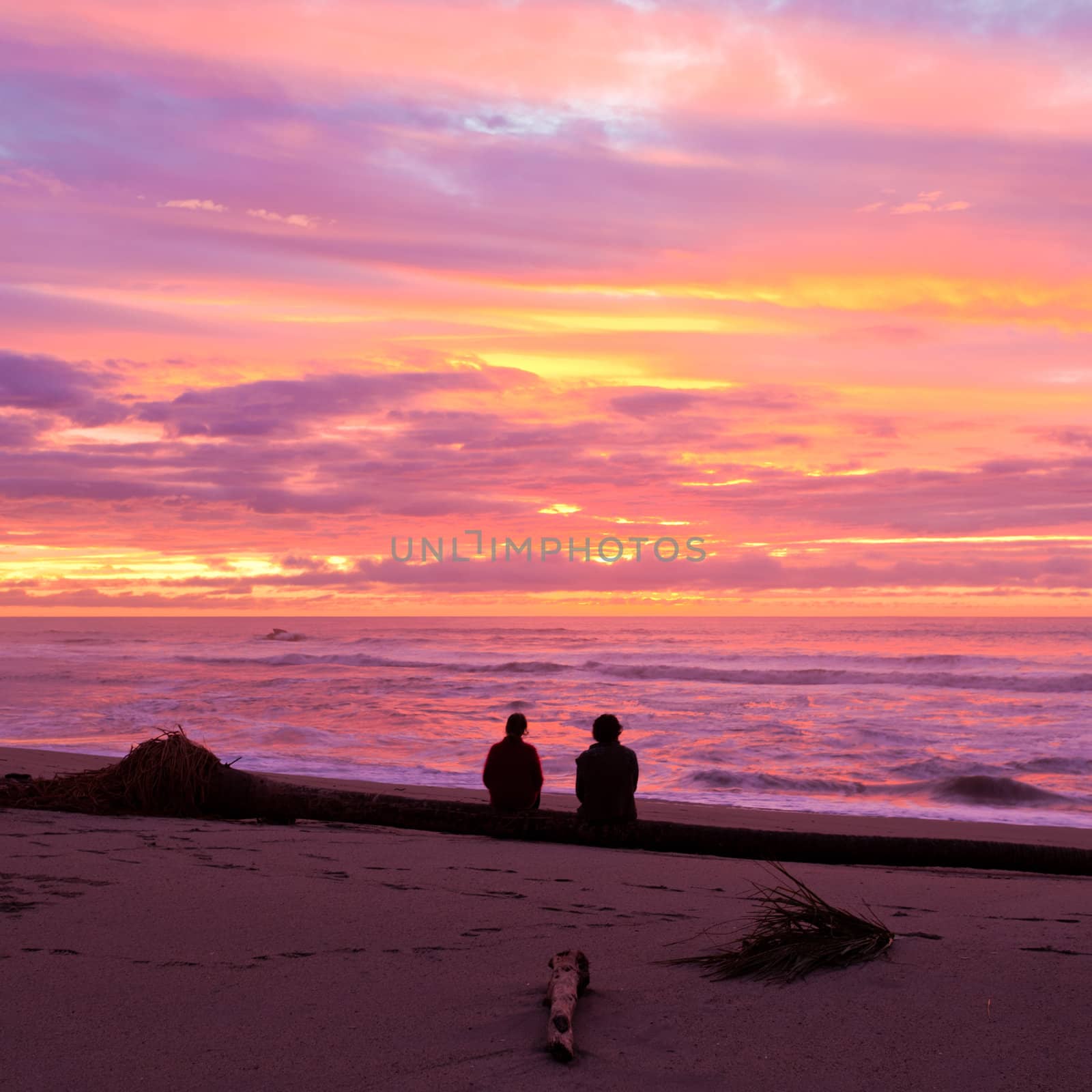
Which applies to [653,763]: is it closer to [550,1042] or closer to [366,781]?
[366,781]

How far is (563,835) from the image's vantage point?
25.6ft

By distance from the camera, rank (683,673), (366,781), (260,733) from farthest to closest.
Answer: (683,673) < (260,733) < (366,781)

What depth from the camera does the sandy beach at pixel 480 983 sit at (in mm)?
3213

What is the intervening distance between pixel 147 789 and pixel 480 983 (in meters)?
5.28

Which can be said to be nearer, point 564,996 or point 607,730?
point 564,996

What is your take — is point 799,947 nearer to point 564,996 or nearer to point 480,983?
point 564,996

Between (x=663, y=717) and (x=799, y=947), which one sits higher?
(x=799, y=947)

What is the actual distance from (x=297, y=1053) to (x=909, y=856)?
5.12m

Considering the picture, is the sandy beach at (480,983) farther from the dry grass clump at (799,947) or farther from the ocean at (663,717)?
the ocean at (663,717)

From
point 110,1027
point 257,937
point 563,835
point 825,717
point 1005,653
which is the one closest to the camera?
point 110,1027

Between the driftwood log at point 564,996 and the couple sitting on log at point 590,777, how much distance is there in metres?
3.88

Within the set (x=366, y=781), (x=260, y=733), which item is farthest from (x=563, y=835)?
(x=260, y=733)

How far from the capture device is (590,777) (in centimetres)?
809

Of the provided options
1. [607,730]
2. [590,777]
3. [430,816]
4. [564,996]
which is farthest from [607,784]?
[564,996]
